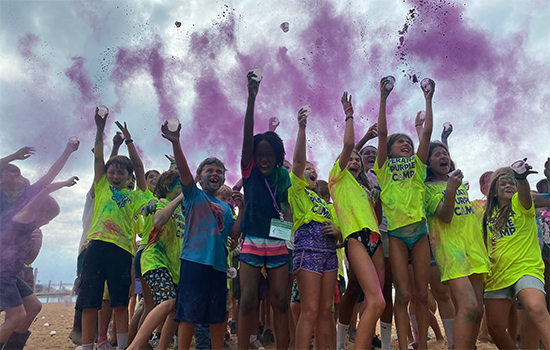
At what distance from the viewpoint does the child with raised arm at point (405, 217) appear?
3721mm

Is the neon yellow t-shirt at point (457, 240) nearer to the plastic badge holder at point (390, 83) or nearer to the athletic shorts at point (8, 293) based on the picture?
the plastic badge holder at point (390, 83)

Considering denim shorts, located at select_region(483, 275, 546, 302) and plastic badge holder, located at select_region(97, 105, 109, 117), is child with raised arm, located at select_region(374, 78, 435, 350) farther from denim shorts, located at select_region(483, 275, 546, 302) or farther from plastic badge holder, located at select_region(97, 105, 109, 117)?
plastic badge holder, located at select_region(97, 105, 109, 117)

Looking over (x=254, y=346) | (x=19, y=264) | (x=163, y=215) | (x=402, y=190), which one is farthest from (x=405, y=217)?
(x=19, y=264)

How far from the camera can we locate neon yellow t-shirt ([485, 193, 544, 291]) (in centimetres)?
371

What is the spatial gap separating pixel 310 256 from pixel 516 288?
1.93 m

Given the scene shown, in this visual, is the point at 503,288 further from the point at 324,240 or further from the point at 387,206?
the point at 324,240

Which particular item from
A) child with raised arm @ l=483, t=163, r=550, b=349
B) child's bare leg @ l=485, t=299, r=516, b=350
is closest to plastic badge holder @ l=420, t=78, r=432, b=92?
child with raised arm @ l=483, t=163, r=550, b=349

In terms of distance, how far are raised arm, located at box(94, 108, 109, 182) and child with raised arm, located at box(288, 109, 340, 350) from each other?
2.30 metres

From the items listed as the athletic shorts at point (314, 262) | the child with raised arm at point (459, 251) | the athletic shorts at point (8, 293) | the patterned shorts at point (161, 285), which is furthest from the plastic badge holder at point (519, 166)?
the athletic shorts at point (8, 293)

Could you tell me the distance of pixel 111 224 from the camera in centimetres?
448

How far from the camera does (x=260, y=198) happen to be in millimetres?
3736

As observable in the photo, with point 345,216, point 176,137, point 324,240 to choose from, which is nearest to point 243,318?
point 324,240

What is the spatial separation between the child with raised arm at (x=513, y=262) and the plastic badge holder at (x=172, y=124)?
10.2ft

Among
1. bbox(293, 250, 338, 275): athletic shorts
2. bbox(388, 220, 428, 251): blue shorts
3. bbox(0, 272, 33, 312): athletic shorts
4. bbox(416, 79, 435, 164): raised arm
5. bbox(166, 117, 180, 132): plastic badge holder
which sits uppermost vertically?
bbox(416, 79, 435, 164): raised arm
